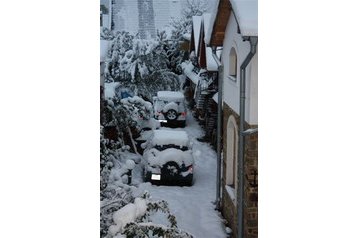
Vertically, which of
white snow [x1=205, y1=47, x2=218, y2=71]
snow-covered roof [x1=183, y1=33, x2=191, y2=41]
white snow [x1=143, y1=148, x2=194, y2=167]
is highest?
snow-covered roof [x1=183, y1=33, x2=191, y2=41]

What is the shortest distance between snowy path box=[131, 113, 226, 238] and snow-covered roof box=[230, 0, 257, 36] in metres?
1.29

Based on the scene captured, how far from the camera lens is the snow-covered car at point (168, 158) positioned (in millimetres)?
3869

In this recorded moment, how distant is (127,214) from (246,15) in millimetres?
1004

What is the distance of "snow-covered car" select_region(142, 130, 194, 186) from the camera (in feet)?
12.7

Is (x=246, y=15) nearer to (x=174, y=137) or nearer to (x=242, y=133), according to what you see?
(x=242, y=133)

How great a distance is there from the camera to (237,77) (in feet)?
10.1

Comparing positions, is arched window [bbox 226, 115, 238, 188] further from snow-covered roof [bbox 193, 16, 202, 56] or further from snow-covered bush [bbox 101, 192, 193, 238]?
snow-covered bush [bbox 101, 192, 193, 238]

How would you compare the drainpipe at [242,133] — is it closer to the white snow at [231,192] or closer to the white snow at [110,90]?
the white snow at [231,192]

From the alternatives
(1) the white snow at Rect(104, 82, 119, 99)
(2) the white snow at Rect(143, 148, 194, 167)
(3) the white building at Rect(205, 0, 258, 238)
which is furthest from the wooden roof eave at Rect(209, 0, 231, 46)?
(2) the white snow at Rect(143, 148, 194, 167)

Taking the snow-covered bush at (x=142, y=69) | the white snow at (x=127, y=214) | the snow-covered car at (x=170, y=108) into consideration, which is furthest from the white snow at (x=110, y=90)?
the white snow at (x=127, y=214)
